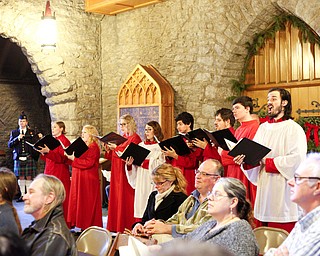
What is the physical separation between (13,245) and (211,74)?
6.18 m

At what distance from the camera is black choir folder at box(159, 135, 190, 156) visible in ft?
16.8

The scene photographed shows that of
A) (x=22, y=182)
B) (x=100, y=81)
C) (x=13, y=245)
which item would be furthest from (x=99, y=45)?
(x=13, y=245)

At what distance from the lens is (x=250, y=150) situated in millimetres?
3867

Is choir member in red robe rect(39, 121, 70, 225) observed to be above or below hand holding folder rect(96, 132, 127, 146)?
below

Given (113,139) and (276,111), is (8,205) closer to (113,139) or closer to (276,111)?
(276,111)

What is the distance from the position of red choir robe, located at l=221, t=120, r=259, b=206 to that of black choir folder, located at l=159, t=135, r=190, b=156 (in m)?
0.59

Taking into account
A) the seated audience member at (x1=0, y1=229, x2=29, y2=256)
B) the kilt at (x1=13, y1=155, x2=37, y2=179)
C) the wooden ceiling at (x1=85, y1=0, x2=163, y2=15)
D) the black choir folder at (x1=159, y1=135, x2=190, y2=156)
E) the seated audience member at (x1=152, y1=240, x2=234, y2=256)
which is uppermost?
the wooden ceiling at (x1=85, y1=0, x2=163, y2=15)

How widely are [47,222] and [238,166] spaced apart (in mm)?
2488

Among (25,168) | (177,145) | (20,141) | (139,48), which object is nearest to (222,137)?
(177,145)

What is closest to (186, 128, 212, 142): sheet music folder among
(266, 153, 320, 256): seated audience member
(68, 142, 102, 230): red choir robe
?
(68, 142, 102, 230): red choir robe

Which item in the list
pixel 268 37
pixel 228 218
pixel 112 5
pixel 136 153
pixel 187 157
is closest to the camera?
pixel 228 218

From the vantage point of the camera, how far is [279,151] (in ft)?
13.4

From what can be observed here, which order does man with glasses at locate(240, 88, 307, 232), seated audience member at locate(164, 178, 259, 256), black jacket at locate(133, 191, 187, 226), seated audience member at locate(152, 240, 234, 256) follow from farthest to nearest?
man with glasses at locate(240, 88, 307, 232), black jacket at locate(133, 191, 187, 226), seated audience member at locate(164, 178, 259, 256), seated audience member at locate(152, 240, 234, 256)

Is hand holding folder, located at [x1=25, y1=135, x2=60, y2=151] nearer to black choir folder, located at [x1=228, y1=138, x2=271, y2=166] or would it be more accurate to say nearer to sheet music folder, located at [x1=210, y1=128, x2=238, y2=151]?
sheet music folder, located at [x1=210, y1=128, x2=238, y2=151]
